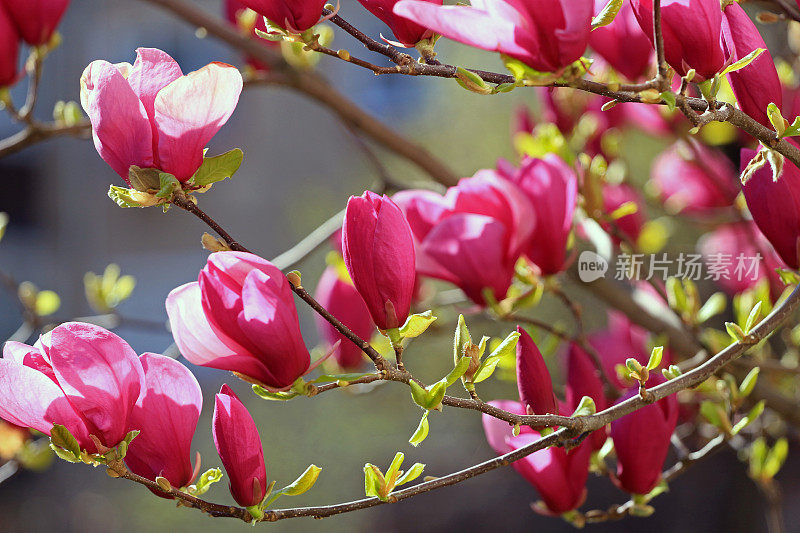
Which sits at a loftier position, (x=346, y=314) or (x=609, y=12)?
(x=609, y=12)

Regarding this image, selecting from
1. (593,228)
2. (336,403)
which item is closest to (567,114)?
(593,228)

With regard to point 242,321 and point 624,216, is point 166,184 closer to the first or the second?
point 242,321

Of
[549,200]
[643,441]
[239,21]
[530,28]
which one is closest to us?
[530,28]

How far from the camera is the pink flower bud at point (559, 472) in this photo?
459 millimetres

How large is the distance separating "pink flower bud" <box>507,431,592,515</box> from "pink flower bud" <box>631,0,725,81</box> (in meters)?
0.22

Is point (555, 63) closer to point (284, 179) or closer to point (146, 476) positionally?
point (146, 476)

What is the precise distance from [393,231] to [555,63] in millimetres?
98

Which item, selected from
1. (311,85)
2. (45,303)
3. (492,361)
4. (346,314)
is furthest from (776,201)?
(45,303)

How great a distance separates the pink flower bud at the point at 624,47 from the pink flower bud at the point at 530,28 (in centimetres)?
34

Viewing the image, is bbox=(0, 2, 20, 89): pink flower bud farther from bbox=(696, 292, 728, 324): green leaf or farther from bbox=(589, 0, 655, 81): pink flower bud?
bbox=(696, 292, 728, 324): green leaf

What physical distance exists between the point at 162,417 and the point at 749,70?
31cm

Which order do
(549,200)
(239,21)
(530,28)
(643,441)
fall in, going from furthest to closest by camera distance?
(239,21), (549,200), (643,441), (530,28)

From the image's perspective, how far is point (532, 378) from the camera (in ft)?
1.30

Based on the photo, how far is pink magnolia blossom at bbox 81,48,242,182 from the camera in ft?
1.11
